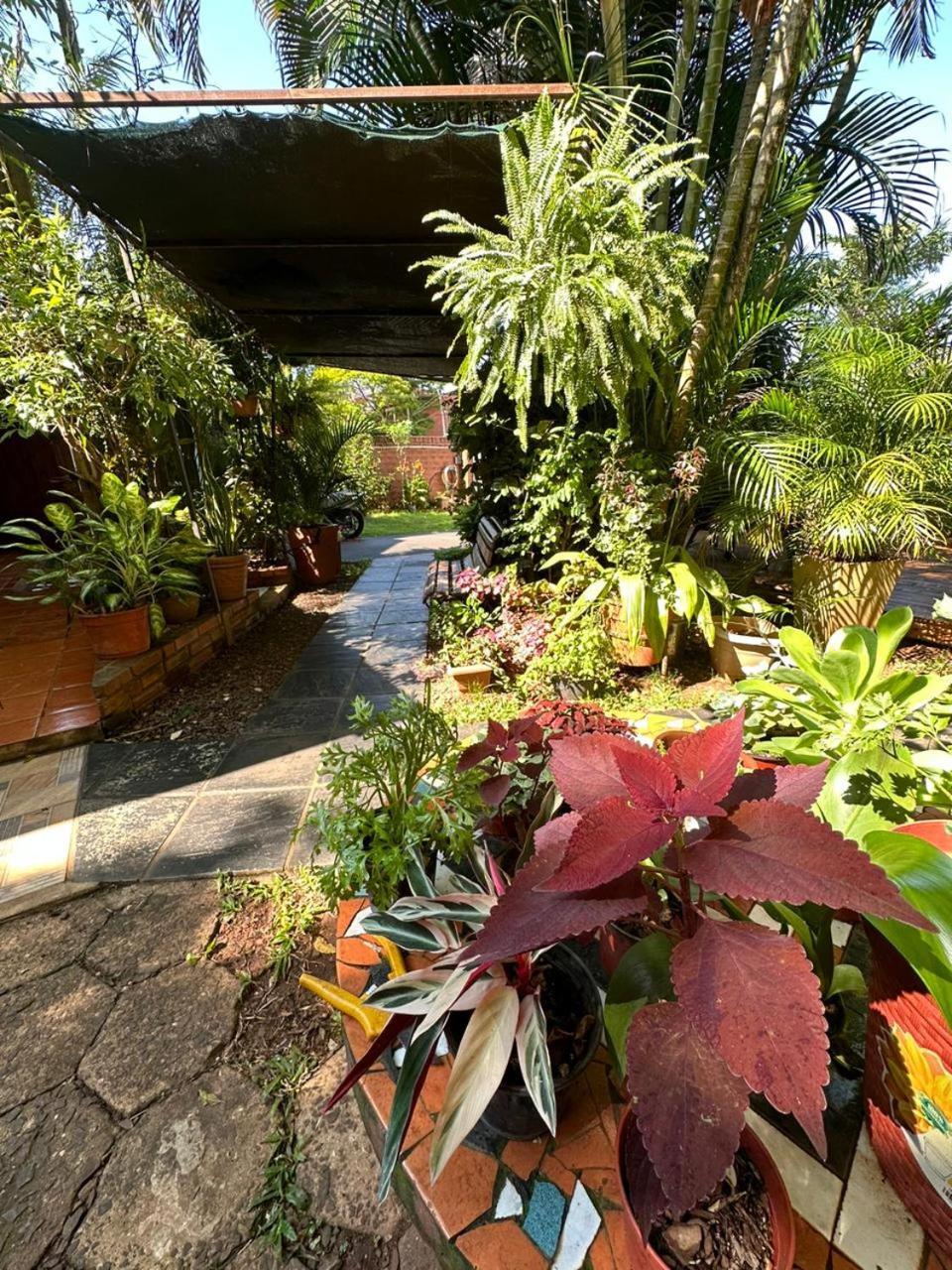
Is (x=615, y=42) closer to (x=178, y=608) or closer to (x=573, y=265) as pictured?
(x=573, y=265)

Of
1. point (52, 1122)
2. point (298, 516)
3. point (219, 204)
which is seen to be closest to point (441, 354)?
point (298, 516)

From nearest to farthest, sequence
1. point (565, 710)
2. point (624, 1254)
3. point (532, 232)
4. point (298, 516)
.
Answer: point (624, 1254) < point (565, 710) < point (532, 232) < point (298, 516)

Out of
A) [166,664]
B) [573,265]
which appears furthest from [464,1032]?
[166,664]

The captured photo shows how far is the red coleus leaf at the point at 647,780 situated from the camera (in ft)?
2.09

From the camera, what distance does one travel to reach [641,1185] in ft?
1.91

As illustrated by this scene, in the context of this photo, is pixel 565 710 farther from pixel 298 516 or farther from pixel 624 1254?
pixel 298 516

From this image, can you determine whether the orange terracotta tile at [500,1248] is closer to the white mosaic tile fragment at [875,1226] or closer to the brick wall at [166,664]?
the white mosaic tile fragment at [875,1226]

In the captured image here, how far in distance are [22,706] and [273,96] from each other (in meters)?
3.01

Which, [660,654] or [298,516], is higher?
[298,516]

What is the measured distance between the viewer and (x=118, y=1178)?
3.15 feet

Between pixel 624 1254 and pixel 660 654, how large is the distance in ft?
7.97

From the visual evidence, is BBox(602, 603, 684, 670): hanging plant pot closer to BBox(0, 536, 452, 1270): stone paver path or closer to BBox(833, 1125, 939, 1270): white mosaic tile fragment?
BBox(0, 536, 452, 1270): stone paver path

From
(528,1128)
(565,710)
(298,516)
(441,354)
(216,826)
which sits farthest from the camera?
(441,354)

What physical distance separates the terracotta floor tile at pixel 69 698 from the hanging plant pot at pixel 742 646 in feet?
11.0
